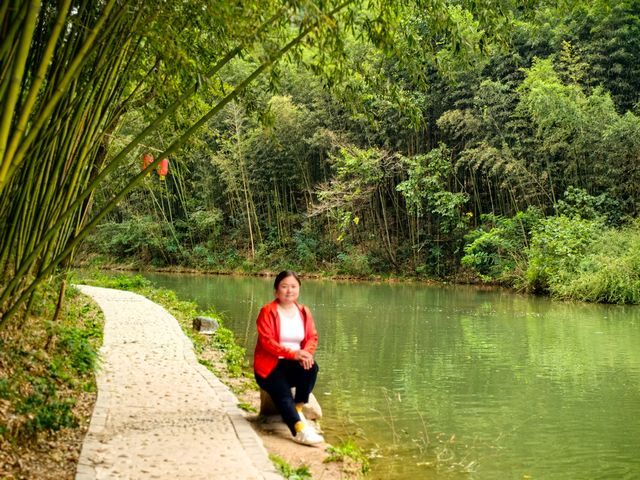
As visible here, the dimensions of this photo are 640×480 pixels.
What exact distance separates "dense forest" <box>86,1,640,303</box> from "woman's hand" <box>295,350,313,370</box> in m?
5.92

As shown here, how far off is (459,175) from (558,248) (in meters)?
6.16

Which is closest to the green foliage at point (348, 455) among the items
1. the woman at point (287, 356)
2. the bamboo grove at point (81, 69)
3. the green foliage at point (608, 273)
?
the woman at point (287, 356)

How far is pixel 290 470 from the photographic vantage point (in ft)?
11.4

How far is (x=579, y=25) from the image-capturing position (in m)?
18.3

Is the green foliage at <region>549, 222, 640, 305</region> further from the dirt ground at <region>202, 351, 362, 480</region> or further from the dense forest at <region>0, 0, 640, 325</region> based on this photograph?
the dirt ground at <region>202, 351, 362, 480</region>

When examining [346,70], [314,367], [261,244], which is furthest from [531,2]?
[261,244]

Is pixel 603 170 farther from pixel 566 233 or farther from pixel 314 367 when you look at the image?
pixel 314 367

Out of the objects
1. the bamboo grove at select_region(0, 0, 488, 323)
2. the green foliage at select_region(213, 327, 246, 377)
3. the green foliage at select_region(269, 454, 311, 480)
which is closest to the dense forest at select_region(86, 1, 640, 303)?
the green foliage at select_region(213, 327, 246, 377)

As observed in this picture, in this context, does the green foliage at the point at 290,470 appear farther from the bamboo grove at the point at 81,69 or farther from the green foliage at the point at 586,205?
the green foliage at the point at 586,205

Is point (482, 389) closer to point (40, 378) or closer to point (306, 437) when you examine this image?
point (306, 437)

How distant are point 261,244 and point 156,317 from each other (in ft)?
58.6

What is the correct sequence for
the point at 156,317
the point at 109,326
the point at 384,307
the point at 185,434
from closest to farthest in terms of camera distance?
the point at 185,434
the point at 109,326
the point at 156,317
the point at 384,307

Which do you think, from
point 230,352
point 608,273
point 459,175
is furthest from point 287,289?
point 459,175

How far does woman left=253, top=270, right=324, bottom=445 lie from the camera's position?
407 cm
